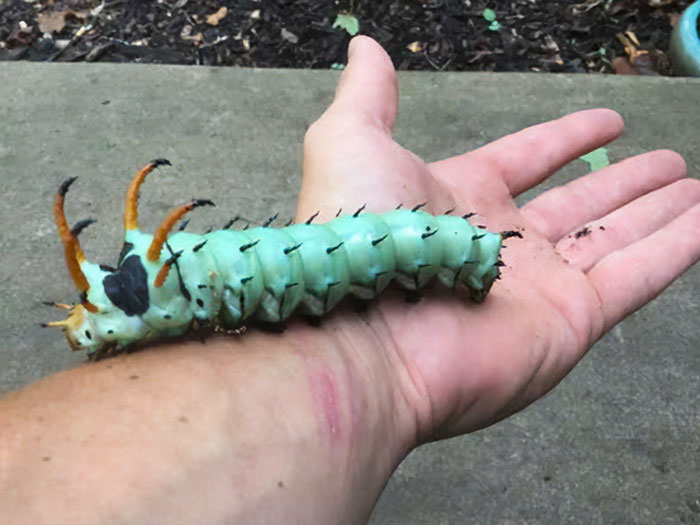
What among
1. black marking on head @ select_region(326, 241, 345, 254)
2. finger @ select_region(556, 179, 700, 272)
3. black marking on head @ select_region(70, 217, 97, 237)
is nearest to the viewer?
black marking on head @ select_region(70, 217, 97, 237)

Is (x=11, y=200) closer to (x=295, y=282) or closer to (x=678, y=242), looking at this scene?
(x=295, y=282)

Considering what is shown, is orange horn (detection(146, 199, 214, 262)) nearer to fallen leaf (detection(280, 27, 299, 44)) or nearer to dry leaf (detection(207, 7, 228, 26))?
fallen leaf (detection(280, 27, 299, 44))

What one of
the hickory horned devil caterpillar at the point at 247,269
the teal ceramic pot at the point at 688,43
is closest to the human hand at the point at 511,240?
the hickory horned devil caterpillar at the point at 247,269

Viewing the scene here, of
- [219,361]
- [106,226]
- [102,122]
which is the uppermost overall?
[219,361]

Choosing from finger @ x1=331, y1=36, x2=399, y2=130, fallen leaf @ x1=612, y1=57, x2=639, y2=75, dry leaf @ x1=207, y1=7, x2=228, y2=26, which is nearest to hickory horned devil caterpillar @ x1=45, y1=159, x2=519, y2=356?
finger @ x1=331, y1=36, x2=399, y2=130

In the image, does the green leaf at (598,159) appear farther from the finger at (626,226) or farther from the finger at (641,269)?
the finger at (641,269)

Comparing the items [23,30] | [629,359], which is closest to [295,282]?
[629,359]

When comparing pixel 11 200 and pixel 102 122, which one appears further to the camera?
pixel 102 122

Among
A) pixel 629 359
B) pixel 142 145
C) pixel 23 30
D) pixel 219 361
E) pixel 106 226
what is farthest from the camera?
pixel 23 30
